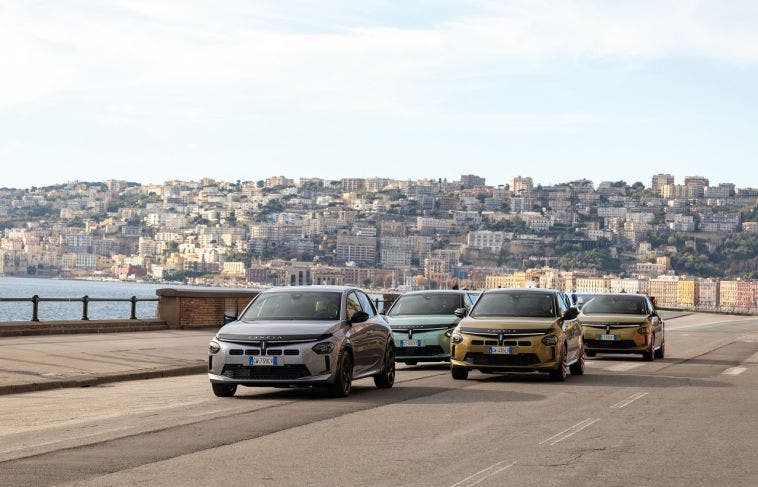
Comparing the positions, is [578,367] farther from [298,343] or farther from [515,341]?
[298,343]

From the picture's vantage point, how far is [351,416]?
17.2m

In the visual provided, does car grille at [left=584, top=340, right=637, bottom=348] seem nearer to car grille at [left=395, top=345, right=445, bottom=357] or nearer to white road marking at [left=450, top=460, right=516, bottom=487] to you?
car grille at [left=395, top=345, right=445, bottom=357]

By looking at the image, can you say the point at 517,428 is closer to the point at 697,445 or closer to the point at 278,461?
the point at 697,445

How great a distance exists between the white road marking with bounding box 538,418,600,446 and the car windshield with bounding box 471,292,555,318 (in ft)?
25.2

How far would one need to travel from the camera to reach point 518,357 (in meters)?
23.3

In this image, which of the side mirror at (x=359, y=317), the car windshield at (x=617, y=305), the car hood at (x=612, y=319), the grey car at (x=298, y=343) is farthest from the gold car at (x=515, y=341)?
the car windshield at (x=617, y=305)

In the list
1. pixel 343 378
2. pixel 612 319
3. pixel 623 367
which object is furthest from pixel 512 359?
pixel 612 319

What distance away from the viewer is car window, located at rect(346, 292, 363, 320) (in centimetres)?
2077

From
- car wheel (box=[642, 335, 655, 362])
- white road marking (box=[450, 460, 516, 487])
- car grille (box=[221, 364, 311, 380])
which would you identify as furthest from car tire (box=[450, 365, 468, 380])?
white road marking (box=[450, 460, 516, 487])

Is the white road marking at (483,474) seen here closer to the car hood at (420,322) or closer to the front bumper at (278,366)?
the front bumper at (278,366)

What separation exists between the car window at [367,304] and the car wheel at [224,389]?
2.49 meters

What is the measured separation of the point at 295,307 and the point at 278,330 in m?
1.24

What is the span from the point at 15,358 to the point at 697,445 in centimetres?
1378

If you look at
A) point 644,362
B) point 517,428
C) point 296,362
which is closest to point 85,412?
point 296,362
